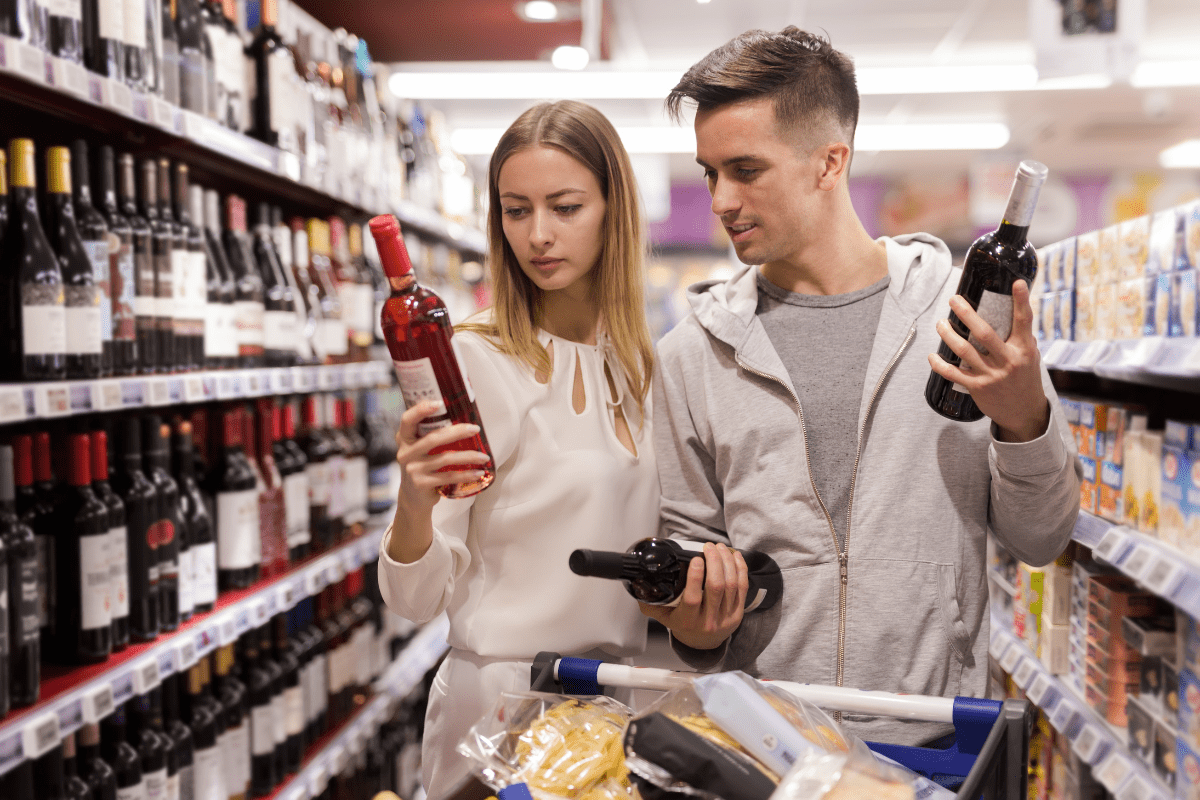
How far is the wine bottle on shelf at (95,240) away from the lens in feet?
6.24

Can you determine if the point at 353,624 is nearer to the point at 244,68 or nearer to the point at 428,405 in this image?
the point at 244,68

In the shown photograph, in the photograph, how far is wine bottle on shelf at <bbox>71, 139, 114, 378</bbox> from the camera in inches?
74.9

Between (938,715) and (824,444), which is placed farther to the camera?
(824,444)

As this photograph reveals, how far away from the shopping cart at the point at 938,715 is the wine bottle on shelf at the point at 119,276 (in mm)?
Result: 1281

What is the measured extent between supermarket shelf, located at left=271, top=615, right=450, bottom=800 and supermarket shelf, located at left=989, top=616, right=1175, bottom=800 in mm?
1406

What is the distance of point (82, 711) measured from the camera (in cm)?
169

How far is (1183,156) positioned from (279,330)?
388 inches

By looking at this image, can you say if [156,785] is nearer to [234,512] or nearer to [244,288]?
[234,512]

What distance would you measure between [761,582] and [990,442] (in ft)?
1.46

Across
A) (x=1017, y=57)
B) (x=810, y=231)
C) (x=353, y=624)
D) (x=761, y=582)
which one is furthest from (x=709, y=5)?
(x=761, y=582)

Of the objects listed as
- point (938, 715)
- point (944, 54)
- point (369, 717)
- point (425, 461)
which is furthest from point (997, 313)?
point (944, 54)

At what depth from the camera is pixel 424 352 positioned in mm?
1332

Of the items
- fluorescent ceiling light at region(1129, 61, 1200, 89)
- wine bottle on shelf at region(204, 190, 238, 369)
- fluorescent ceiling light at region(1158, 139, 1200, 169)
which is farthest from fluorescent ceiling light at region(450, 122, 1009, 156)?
wine bottle on shelf at region(204, 190, 238, 369)

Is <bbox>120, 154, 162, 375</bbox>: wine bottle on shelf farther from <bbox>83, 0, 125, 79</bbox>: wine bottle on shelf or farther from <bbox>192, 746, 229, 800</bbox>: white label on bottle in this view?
<bbox>192, 746, 229, 800</bbox>: white label on bottle
